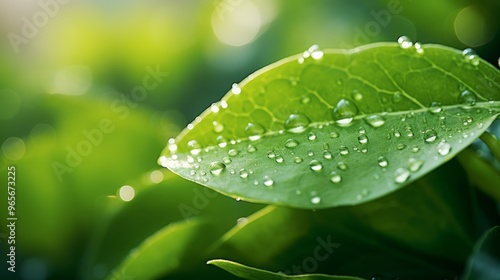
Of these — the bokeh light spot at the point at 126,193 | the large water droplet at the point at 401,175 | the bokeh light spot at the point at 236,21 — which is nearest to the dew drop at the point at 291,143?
the large water droplet at the point at 401,175

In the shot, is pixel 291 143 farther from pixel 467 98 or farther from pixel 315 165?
pixel 467 98

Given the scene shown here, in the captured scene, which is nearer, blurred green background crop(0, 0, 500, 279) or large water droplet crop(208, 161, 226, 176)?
large water droplet crop(208, 161, 226, 176)

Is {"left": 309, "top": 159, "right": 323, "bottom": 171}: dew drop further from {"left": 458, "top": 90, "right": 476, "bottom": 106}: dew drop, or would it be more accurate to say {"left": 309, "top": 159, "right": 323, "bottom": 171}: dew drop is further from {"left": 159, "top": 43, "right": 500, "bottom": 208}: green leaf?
{"left": 458, "top": 90, "right": 476, "bottom": 106}: dew drop

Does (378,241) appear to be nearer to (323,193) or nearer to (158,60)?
(323,193)

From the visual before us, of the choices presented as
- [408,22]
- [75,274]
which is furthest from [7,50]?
Result: [408,22]

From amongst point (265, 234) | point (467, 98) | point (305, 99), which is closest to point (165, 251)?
point (265, 234)

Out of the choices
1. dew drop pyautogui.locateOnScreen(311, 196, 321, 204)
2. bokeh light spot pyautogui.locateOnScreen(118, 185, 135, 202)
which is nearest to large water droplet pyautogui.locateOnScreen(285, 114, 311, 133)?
dew drop pyautogui.locateOnScreen(311, 196, 321, 204)

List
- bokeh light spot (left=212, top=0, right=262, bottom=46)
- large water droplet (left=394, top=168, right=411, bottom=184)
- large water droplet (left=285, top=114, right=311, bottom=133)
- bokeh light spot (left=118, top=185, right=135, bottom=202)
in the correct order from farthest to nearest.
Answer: bokeh light spot (left=212, top=0, right=262, bottom=46), bokeh light spot (left=118, top=185, right=135, bottom=202), large water droplet (left=285, top=114, right=311, bottom=133), large water droplet (left=394, top=168, right=411, bottom=184)
